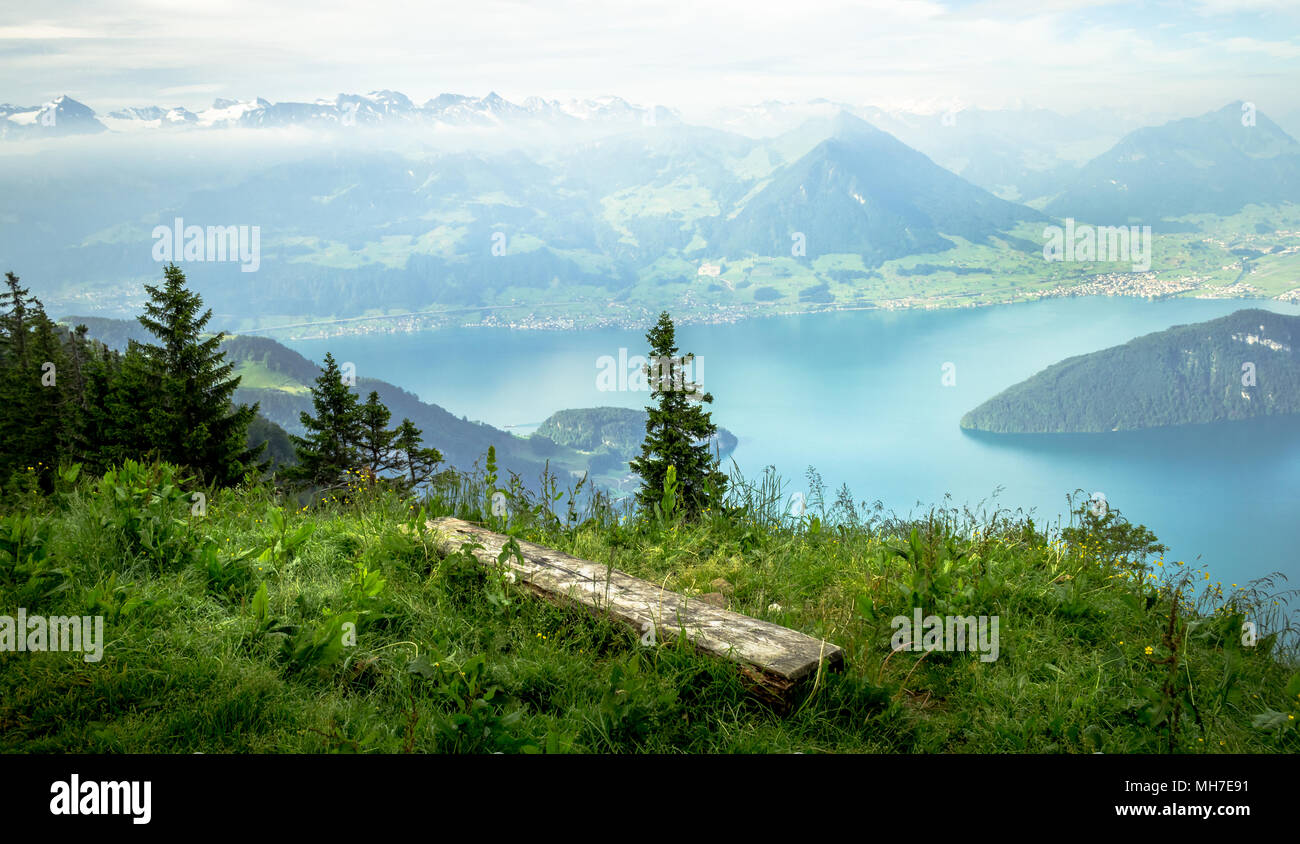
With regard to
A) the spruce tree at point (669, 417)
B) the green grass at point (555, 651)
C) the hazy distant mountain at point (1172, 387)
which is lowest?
the green grass at point (555, 651)

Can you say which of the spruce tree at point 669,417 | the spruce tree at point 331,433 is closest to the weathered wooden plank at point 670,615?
the spruce tree at point 669,417

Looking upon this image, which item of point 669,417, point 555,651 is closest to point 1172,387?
point 669,417

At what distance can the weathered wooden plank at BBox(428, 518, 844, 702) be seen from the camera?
3.73 meters

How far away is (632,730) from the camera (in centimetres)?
340

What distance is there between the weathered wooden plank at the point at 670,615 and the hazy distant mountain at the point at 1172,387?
174 meters

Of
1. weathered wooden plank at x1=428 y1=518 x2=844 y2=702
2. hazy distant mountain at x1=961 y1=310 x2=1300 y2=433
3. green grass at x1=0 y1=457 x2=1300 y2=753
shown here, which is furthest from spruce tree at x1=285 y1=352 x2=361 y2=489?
hazy distant mountain at x1=961 y1=310 x2=1300 y2=433

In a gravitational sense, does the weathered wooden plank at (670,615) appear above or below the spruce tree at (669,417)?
below

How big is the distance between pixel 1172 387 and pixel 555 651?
19271cm

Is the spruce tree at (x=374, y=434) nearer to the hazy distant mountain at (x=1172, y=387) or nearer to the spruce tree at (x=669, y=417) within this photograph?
the spruce tree at (x=669, y=417)

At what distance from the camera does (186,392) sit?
2525 centimetres

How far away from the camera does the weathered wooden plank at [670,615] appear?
12.2 ft

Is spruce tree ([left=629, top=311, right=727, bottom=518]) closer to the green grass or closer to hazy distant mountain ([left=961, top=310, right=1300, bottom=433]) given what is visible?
the green grass
